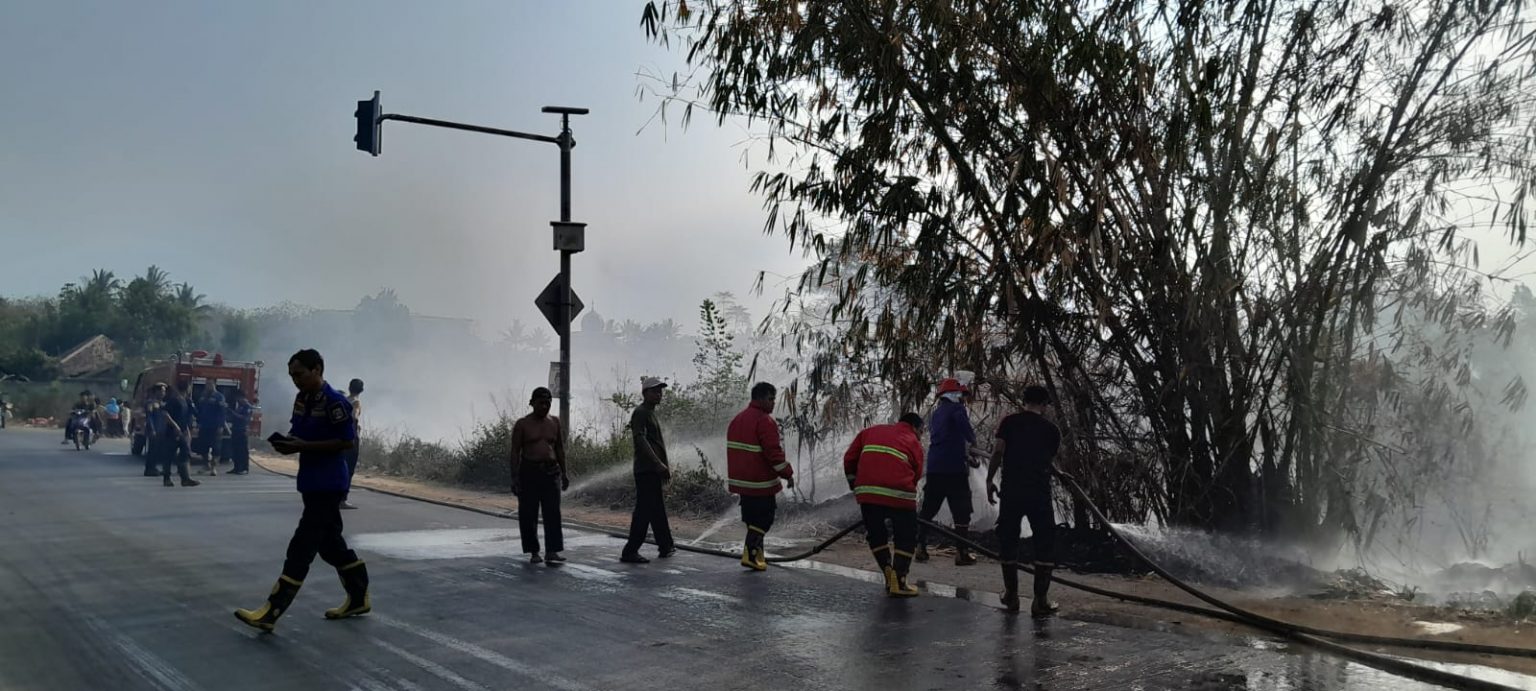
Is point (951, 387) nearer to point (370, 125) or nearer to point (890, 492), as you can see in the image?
point (890, 492)

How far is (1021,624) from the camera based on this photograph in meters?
7.70

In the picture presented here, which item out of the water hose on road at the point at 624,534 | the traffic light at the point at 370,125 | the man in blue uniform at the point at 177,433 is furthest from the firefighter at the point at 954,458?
the man in blue uniform at the point at 177,433

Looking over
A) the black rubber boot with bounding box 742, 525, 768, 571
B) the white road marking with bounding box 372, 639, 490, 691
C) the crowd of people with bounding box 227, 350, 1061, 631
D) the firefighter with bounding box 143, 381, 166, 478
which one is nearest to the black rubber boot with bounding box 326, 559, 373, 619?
the crowd of people with bounding box 227, 350, 1061, 631

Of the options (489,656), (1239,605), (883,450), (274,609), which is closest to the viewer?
(489,656)

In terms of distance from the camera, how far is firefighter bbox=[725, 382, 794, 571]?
10109 millimetres

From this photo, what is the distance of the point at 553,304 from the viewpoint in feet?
53.1

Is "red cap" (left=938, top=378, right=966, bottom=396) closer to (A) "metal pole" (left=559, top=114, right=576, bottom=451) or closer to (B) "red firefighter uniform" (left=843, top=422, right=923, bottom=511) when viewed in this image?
(B) "red firefighter uniform" (left=843, top=422, right=923, bottom=511)

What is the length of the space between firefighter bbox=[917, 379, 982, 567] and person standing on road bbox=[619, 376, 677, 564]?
2578 millimetres

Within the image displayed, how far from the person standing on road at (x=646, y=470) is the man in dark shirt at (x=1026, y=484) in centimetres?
354

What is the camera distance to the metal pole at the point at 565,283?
16125 millimetres

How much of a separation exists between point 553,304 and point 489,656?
9.97 meters

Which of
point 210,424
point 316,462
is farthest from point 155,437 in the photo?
point 316,462

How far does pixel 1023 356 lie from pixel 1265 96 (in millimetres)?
3098

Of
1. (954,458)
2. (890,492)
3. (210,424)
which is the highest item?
(210,424)
